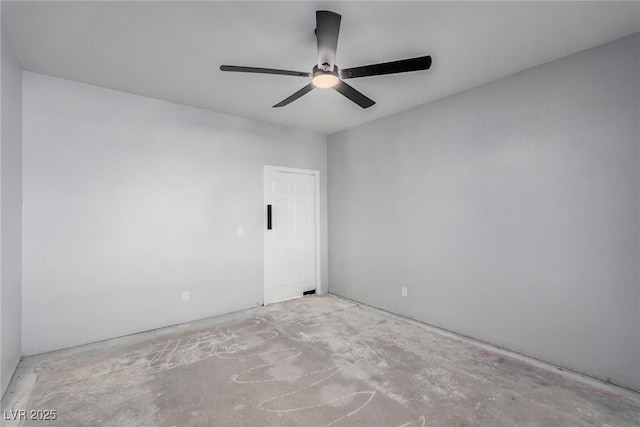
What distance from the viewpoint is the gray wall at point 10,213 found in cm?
219

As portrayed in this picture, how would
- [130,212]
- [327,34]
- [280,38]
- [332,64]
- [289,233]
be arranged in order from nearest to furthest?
[327,34], [332,64], [280,38], [130,212], [289,233]

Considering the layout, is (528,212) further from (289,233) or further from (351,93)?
(289,233)

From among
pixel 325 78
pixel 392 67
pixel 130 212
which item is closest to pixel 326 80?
pixel 325 78

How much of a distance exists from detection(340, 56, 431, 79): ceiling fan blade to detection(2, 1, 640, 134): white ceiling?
1.13 feet

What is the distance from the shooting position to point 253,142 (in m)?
4.23

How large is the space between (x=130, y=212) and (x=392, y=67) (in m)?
3.05

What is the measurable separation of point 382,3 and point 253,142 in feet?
8.88

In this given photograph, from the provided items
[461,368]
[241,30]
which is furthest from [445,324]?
[241,30]

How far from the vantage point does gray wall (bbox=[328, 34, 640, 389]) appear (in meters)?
2.27

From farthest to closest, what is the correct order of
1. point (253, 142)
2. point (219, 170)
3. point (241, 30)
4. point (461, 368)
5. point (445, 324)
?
point (253, 142), point (219, 170), point (445, 324), point (461, 368), point (241, 30)

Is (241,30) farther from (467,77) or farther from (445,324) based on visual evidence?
(445,324)

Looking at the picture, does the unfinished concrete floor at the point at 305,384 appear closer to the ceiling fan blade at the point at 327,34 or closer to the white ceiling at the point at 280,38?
the ceiling fan blade at the point at 327,34

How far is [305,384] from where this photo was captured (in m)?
2.30

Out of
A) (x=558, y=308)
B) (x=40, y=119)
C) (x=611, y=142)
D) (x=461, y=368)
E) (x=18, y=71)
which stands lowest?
(x=461, y=368)
